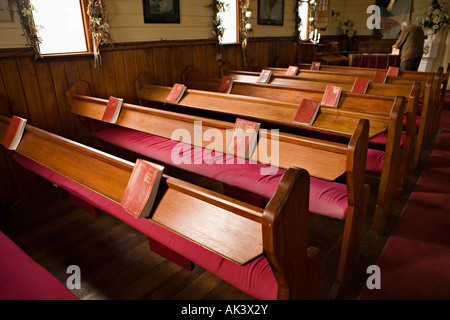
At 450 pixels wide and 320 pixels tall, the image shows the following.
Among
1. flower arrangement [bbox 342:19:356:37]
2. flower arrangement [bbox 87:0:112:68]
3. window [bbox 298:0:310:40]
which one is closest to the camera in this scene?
flower arrangement [bbox 87:0:112:68]

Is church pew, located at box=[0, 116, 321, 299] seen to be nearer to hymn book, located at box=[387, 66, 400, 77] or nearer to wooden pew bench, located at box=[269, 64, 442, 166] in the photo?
wooden pew bench, located at box=[269, 64, 442, 166]

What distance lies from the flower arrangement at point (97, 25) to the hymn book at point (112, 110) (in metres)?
0.79

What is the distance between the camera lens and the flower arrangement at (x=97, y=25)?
319 centimetres

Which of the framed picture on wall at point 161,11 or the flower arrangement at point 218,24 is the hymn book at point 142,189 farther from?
the flower arrangement at point 218,24

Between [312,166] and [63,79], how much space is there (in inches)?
107

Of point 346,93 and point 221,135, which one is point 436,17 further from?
point 221,135

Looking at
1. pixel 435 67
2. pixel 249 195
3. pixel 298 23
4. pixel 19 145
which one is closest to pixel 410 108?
pixel 249 195

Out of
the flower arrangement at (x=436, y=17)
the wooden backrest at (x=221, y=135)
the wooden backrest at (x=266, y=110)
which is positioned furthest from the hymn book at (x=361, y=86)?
the flower arrangement at (x=436, y=17)

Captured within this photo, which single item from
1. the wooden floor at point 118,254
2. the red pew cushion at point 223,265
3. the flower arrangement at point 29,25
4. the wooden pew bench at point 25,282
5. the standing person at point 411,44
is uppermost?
the flower arrangement at point 29,25

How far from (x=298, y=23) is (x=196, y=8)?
10.1 feet

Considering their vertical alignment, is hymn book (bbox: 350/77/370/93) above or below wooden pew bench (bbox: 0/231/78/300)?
above

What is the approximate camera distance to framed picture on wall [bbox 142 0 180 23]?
3.81 m

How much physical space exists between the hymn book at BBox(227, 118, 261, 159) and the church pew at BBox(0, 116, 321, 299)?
68cm

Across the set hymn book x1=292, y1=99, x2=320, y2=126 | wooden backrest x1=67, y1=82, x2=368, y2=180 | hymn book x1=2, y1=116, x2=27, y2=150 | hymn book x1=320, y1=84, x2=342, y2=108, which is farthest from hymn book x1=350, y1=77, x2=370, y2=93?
hymn book x1=2, y1=116, x2=27, y2=150
